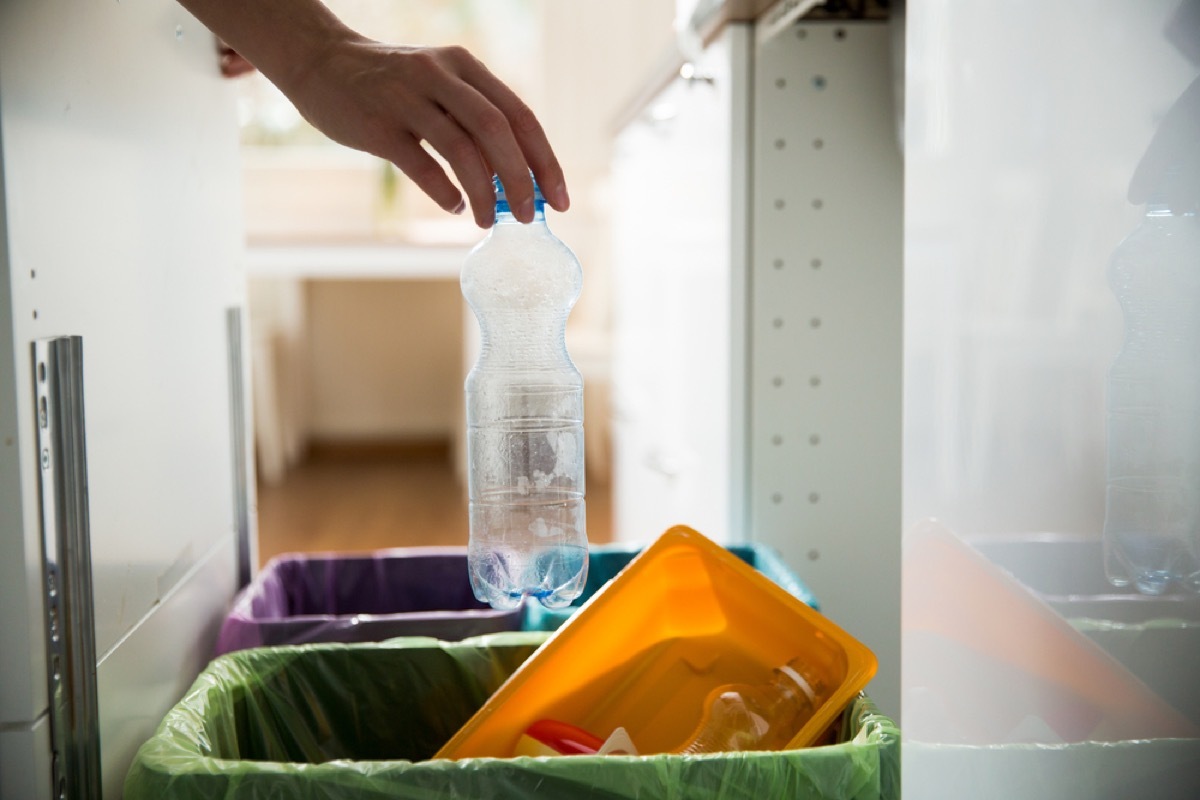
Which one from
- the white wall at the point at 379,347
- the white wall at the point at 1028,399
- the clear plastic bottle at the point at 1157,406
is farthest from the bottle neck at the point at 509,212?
the white wall at the point at 379,347

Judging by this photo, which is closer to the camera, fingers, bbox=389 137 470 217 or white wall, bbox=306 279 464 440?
fingers, bbox=389 137 470 217

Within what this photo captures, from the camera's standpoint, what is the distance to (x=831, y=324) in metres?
1.21

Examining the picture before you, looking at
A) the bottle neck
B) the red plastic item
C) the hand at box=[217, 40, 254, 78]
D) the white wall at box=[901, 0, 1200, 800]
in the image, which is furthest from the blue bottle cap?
the hand at box=[217, 40, 254, 78]

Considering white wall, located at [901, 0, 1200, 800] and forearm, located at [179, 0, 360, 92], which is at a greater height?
forearm, located at [179, 0, 360, 92]

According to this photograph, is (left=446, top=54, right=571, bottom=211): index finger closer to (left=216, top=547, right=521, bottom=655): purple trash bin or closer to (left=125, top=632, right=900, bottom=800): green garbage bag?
(left=125, top=632, right=900, bottom=800): green garbage bag

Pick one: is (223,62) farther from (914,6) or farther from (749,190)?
(914,6)

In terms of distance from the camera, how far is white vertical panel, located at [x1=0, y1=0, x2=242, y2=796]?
624mm

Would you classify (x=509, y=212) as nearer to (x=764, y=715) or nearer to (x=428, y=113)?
→ (x=428, y=113)

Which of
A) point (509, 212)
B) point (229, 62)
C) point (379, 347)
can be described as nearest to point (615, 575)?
point (509, 212)

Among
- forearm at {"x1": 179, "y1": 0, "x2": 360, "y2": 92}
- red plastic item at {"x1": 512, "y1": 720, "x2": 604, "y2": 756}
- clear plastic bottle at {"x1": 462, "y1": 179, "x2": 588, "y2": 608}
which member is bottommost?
red plastic item at {"x1": 512, "y1": 720, "x2": 604, "y2": 756}

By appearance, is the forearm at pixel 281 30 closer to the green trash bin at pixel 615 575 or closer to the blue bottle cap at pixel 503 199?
the blue bottle cap at pixel 503 199

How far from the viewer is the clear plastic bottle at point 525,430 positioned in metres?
0.98

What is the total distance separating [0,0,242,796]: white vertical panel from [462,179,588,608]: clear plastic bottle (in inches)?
9.4

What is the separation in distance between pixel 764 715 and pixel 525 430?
14.1 inches
